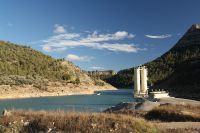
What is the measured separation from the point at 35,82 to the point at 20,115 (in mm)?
167267

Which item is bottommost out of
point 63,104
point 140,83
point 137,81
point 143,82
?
point 63,104

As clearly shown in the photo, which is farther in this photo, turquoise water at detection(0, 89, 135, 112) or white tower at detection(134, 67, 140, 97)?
white tower at detection(134, 67, 140, 97)

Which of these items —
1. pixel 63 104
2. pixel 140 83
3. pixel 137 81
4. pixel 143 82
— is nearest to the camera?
pixel 63 104

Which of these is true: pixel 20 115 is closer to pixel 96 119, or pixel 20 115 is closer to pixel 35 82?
pixel 96 119

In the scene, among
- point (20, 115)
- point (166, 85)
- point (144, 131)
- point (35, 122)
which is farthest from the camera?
point (166, 85)

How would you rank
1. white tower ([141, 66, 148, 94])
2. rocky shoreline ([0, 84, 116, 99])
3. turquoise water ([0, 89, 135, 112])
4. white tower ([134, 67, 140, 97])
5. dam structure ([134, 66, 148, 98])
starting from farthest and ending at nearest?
rocky shoreline ([0, 84, 116, 99]), white tower ([141, 66, 148, 94]), dam structure ([134, 66, 148, 98]), white tower ([134, 67, 140, 97]), turquoise water ([0, 89, 135, 112])

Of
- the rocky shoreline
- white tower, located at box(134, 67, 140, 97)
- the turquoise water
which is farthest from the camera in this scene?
the rocky shoreline

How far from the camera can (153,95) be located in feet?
319

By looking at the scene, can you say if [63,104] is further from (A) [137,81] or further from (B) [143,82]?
(B) [143,82]

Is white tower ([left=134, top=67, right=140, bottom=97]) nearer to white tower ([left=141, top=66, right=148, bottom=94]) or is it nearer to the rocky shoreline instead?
white tower ([left=141, top=66, right=148, bottom=94])

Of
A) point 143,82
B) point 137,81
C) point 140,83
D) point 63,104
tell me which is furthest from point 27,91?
point 137,81

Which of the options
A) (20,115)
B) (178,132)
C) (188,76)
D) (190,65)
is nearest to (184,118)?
(178,132)

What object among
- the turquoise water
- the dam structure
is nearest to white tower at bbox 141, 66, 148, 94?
the dam structure

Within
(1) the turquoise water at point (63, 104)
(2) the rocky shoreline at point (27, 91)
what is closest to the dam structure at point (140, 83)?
(1) the turquoise water at point (63, 104)
